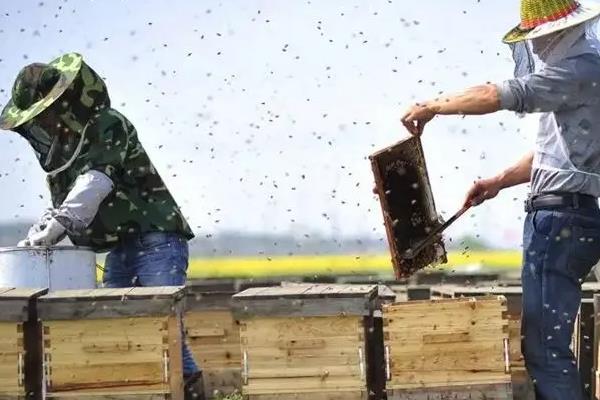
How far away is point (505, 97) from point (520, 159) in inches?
29.4

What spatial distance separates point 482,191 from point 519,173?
219 mm

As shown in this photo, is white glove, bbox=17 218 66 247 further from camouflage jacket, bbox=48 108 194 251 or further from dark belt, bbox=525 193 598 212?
dark belt, bbox=525 193 598 212

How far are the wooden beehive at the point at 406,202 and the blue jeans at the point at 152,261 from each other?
1.22 meters

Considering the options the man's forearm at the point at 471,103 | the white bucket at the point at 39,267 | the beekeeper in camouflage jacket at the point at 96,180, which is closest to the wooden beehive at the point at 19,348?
the white bucket at the point at 39,267

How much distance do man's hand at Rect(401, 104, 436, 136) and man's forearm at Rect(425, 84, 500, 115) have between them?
0.7 inches

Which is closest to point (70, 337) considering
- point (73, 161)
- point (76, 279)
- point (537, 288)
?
point (76, 279)

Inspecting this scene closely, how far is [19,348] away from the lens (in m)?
4.11

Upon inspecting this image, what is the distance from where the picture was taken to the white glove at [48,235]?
464 centimetres

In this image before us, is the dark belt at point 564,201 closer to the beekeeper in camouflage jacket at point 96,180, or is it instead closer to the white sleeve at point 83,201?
the beekeeper in camouflage jacket at point 96,180

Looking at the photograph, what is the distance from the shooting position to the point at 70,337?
4129 millimetres

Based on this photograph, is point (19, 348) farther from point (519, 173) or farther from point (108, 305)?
point (519, 173)

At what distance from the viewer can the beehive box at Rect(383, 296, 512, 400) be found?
158 inches

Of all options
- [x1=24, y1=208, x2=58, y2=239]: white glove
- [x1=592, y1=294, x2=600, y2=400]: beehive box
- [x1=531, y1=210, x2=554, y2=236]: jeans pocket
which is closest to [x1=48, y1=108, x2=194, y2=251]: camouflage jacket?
[x1=24, y1=208, x2=58, y2=239]: white glove

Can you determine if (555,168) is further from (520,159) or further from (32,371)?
(32,371)
